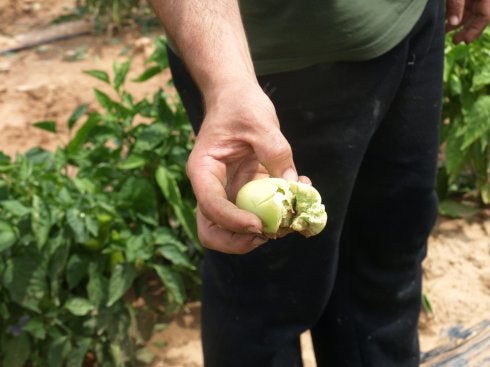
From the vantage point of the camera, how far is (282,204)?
1.26 meters

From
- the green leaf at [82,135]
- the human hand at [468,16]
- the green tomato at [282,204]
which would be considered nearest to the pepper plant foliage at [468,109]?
the human hand at [468,16]

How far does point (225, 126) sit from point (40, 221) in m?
1.13

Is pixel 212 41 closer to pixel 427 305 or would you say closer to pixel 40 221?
pixel 40 221

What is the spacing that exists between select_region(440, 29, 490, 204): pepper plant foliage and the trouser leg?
0.93 m

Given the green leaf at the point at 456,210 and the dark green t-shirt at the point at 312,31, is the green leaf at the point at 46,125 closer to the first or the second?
the dark green t-shirt at the point at 312,31

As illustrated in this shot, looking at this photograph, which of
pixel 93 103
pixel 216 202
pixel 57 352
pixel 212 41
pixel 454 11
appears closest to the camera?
pixel 216 202

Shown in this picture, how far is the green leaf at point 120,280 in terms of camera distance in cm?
235

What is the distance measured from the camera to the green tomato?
125cm

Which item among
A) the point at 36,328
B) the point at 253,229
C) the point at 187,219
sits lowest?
the point at 36,328

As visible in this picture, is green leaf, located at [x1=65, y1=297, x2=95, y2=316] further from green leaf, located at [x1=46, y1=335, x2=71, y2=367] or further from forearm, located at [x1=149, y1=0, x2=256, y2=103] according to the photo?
forearm, located at [x1=149, y1=0, x2=256, y2=103]

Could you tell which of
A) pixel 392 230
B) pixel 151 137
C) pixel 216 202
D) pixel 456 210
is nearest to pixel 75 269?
pixel 151 137

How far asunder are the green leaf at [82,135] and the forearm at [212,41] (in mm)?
1304

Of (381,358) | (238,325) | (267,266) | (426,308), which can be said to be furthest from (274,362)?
(426,308)

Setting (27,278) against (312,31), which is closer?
(312,31)
